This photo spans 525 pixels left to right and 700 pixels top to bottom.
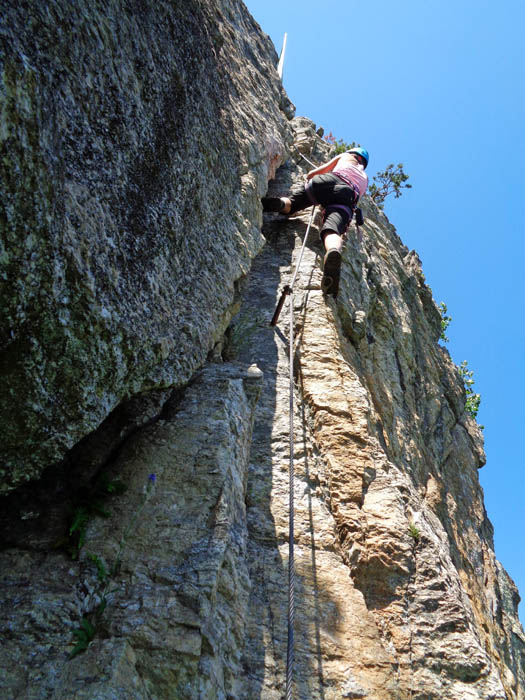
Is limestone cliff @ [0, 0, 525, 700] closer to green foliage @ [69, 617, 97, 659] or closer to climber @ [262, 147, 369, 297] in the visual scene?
green foliage @ [69, 617, 97, 659]

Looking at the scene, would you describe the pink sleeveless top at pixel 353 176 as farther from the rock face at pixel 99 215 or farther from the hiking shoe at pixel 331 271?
the rock face at pixel 99 215

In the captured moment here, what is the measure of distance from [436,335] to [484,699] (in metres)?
10.7

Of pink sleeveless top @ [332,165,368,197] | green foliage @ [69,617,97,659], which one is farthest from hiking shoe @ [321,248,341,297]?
green foliage @ [69,617,97,659]

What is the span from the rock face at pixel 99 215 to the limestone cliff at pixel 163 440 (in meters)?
0.01

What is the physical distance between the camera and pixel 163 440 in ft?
11.3

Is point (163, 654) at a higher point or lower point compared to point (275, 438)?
lower

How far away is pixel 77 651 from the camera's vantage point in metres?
2.18

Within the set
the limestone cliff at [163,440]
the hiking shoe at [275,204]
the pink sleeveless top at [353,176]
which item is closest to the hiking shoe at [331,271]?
the limestone cliff at [163,440]

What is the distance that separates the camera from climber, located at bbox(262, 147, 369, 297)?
6.90 meters

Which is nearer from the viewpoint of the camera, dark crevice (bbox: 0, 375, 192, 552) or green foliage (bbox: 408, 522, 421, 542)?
dark crevice (bbox: 0, 375, 192, 552)

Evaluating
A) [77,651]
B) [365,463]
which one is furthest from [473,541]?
[77,651]

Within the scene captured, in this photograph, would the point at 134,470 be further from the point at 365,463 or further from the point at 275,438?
the point at 365,463

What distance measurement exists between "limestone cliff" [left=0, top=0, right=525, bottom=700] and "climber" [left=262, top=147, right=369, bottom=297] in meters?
1.82

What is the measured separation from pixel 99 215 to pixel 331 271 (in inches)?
165
